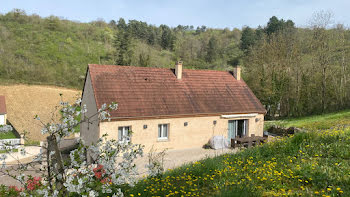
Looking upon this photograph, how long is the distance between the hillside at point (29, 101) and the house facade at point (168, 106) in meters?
17.6

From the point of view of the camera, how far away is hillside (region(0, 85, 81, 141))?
103ft

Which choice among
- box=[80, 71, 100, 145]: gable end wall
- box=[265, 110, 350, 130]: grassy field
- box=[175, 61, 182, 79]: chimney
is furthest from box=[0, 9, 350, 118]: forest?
box=[80, 71, 100, 145]: gable end wall

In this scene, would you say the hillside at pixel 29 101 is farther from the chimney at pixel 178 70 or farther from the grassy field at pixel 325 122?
the grassy field at pixel 325 122

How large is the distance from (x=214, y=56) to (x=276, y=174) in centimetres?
6374

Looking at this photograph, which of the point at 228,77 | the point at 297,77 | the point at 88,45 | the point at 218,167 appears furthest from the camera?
the point at 88,45

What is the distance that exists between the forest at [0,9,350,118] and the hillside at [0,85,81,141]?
88.6 inches

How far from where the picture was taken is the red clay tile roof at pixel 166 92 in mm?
15641

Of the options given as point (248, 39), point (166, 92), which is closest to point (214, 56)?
point (248, 39)

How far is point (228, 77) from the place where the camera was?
70.5ft

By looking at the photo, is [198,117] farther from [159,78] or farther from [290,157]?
[290,157]

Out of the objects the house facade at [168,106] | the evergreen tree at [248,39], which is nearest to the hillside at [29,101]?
the house facade at [168,106]

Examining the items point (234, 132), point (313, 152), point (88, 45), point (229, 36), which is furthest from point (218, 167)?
point (229, 36)

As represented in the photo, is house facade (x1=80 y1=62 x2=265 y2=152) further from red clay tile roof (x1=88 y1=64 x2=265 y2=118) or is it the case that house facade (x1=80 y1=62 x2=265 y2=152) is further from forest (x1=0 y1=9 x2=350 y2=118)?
forest (x1=0 y1=9 x2=350 y2=118)

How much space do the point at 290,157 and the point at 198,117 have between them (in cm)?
970
